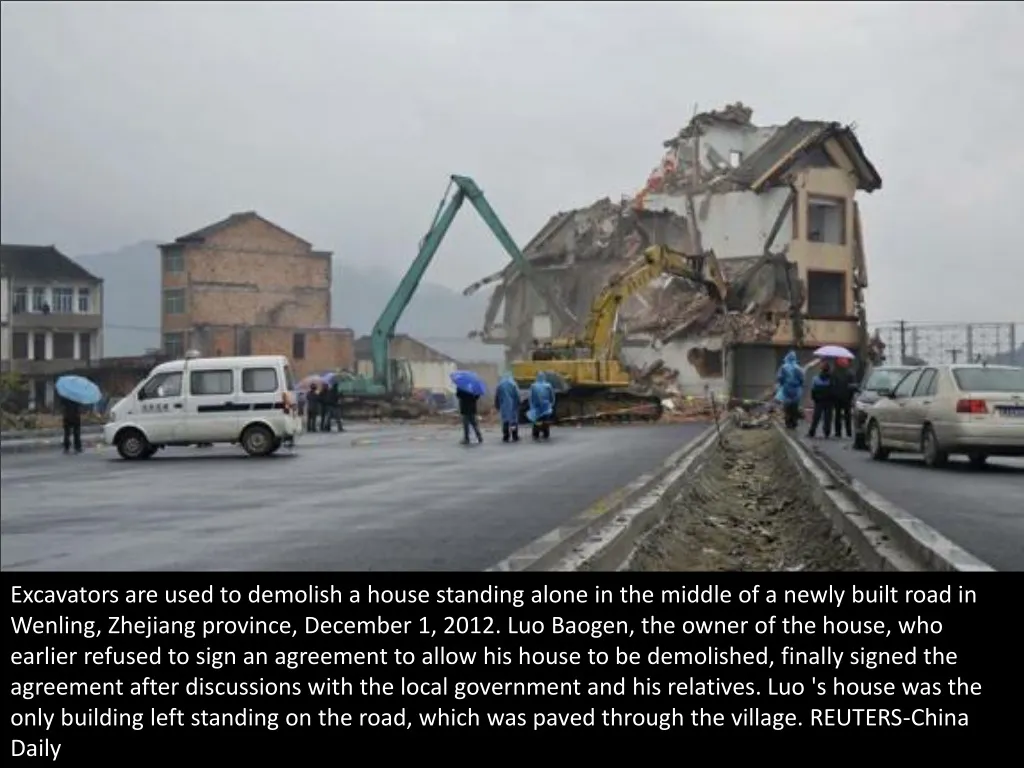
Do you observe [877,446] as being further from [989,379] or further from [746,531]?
[746,531]

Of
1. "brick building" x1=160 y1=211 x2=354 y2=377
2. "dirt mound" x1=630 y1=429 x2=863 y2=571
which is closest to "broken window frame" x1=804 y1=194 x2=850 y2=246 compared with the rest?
"brick building" x1=160 y1=211 x2=354 y2=377

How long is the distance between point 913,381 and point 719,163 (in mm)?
46073

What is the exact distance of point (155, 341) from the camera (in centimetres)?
6053

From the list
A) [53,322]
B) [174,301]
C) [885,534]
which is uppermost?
[174,301]

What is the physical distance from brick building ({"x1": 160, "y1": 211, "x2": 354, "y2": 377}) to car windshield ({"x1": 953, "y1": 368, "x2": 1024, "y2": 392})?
4341cm

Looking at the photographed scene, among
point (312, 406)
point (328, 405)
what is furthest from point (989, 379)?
point (312, 406)

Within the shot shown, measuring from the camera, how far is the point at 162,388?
86.7 feet

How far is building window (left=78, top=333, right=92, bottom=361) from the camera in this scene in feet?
228

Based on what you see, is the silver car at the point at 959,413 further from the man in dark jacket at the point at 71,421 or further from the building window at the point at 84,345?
the building window at the point at 84,345

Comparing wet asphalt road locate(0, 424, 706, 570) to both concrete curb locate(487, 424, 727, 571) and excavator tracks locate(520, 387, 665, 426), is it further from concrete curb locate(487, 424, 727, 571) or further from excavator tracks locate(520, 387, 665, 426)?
excavator tracks locate(520, 387, 665, 426)

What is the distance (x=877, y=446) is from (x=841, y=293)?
4197 centimetres
